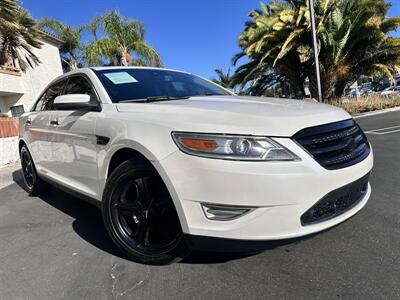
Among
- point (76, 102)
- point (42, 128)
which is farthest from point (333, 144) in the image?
point (42, 128)

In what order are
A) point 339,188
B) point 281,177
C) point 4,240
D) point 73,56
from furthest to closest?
point 73,56
point 4,240
point 339,188
point 281,177

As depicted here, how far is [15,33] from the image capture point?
14.0 meters

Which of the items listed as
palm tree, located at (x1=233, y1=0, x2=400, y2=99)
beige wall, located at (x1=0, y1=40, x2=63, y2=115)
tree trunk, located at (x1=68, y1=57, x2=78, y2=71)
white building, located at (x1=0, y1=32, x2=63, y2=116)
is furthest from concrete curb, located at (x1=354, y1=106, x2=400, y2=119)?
tree trunk, located at (x1=68, y1=57, x2=78, y2=71)

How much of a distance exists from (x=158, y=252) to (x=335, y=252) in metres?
1.35

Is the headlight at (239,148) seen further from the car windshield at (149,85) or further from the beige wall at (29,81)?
the beige wall at (29,81)

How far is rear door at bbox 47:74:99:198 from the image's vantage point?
3107 mm

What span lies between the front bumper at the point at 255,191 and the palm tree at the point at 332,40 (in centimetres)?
1484

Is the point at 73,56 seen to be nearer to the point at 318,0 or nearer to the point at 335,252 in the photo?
the point at 318,0

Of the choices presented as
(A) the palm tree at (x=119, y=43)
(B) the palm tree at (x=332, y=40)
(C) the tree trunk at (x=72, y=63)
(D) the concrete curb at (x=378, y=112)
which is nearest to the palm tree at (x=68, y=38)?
(C) the tree trunk at (x=72, y=63)

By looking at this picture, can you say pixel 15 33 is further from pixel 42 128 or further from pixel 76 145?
pixel 76 145

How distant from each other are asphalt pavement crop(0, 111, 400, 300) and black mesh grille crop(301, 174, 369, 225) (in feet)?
0.42

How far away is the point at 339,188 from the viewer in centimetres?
227

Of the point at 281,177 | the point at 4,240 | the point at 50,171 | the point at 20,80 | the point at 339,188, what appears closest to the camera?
the point at 281,177

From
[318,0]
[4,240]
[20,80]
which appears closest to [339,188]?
[4,240]
